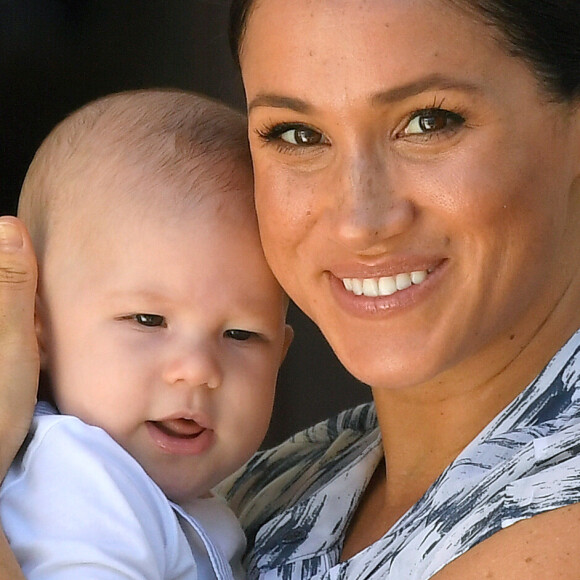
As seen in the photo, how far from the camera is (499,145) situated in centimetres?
155

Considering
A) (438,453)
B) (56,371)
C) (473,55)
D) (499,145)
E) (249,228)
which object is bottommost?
(438,453)

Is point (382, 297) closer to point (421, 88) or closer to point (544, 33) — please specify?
point (421, 88)

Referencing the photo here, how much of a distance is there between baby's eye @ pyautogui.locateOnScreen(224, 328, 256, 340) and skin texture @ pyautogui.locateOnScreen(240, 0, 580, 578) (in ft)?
0.31

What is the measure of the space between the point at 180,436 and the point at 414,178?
0.54m

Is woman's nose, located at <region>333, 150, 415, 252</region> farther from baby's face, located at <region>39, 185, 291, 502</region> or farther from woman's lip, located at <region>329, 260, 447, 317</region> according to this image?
baby's face, located at <region>39, 185, 291, 502</region>

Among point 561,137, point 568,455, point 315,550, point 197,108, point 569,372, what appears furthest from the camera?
point 197,108

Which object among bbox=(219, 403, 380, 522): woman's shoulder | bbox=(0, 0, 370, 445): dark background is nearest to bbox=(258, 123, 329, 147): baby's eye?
bbox=(219, 403, 380, 522): woman's shoulder

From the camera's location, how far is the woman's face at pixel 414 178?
4.98 ft

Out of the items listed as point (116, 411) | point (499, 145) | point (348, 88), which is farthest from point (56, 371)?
point (499, 145)

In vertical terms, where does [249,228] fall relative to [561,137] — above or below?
below

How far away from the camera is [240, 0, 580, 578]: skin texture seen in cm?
152

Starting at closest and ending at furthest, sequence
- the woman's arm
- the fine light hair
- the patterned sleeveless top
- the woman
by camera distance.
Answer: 1. the patterned sleeveless top
2. the woman
3. the woman's arm
4. the fine light hair

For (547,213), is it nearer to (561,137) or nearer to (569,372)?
(561,137)

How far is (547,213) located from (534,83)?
0.61 feet
